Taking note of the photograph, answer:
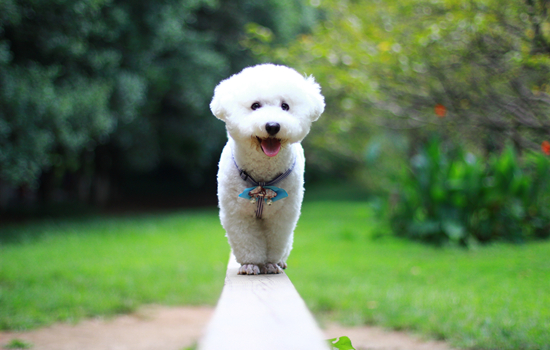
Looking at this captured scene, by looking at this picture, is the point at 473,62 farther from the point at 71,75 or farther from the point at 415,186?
the point at 71,75

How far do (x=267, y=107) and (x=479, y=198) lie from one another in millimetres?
7343

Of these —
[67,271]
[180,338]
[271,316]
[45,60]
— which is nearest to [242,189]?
[271,316]

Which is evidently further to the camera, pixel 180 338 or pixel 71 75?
pixel 71 75

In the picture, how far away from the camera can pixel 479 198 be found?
8.37 metres

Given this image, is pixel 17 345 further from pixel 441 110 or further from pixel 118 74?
pixel 118 74

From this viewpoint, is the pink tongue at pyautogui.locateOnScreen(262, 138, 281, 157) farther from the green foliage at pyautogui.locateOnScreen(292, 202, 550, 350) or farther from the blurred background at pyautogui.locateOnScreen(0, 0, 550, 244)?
the green foliage at pyautogui.locateOnScreen(292, 202, 550, 350)

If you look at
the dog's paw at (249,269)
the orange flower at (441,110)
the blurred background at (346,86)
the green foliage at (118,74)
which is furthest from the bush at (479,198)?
the dog's paw at (249,269)

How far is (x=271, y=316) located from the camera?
154 cm

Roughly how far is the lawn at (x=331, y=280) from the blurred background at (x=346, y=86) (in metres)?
1.15

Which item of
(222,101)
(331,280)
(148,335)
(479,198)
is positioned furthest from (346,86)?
(222,101)

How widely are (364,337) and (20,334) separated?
3.53 metres

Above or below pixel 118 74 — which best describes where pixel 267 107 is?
below

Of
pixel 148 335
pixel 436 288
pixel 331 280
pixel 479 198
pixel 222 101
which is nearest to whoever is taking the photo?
pixel 222 101

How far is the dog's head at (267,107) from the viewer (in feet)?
6.20
